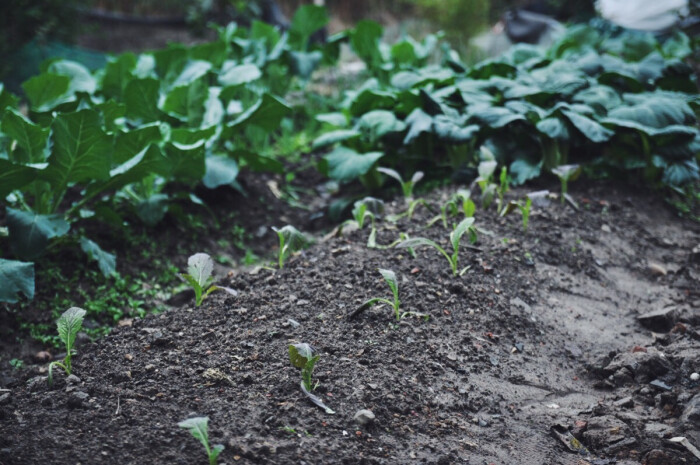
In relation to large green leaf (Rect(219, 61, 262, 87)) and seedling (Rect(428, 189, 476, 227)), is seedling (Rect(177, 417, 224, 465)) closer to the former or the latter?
seedling (Rect(428, 189, 476, 227))

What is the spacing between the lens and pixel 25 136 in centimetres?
249

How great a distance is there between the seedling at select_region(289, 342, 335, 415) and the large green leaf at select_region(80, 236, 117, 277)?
3.97 ft

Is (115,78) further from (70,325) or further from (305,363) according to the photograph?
(305,363)

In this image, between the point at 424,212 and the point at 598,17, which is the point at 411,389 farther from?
the point at 598,17

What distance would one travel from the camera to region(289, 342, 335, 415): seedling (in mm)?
→ 1623

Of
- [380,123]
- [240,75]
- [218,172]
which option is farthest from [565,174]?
[240,75]

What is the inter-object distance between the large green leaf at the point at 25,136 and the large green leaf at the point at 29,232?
28cm

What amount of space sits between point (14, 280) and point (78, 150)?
56 centimetres

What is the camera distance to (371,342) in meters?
1.89

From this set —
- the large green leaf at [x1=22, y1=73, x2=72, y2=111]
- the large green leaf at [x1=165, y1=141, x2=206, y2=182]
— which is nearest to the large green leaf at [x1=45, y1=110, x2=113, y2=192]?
the large green leaf at [x1=165, y1=141, x2=206, y2=182]

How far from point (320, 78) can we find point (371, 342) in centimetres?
414

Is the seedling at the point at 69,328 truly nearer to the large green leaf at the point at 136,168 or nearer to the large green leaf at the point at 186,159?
the large green leaf at the point at 136,168

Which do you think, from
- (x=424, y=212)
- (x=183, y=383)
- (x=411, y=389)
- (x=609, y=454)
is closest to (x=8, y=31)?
(x=424, y=212)

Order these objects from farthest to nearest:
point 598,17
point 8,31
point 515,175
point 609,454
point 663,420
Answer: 1. point 598,17
2. point 8,31
3. point 515,175
4. point 663,420
5. point 609,454
